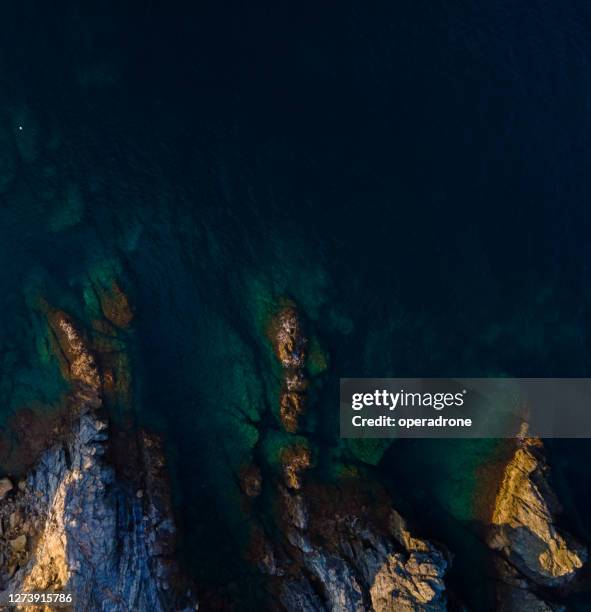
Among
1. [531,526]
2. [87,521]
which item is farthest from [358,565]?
[87,521]

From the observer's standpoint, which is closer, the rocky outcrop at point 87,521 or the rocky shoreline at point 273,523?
the rocky outcrop at point 87,521

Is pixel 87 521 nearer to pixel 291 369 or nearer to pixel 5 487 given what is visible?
pixel 5 487

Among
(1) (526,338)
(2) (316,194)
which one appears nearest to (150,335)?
(2) (316,194)

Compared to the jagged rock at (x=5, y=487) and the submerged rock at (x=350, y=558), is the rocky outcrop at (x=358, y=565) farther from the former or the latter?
the jagged rock at (x=5, y=487)

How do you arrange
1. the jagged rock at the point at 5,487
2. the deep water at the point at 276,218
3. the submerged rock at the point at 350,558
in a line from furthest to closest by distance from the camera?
the deep water at the point at 276,218, the jagged rock at the point at 5,487, the submerged rock at the point at 350,558

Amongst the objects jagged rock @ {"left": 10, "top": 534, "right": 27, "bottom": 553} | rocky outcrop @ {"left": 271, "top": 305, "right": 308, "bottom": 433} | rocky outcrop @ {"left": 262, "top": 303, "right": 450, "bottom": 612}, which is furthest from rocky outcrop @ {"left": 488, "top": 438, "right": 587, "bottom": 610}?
jagged rock @ {"left": 10, "top": 534, "right": 27, "bottom": 553}

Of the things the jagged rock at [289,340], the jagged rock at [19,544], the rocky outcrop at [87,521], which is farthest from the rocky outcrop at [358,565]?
the jagged rock at [19,544]

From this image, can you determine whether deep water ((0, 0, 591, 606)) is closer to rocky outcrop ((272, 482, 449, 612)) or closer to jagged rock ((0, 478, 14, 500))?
rocky outcrop ((272, 482, 449, 612))
